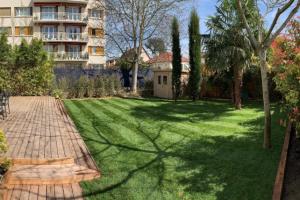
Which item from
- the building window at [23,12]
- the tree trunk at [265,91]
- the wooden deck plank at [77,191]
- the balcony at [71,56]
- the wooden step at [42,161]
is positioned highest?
the building window at [23,12]

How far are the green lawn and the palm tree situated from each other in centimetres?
308

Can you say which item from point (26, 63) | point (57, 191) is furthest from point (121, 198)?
point (26, 63)

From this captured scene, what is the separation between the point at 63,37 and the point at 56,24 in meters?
1.93

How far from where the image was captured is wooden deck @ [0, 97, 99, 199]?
6160mm

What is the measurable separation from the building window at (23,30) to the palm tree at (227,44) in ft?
110

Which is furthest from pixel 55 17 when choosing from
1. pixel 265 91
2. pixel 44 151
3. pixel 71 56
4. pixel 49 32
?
pixel 265 91

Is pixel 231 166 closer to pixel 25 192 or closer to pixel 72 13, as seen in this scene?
pixel 25 192

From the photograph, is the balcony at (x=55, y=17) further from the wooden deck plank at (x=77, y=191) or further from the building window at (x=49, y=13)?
the wooden deck plank at (x=77, y=191)

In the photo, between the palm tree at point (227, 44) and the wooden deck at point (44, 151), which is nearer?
the wooden deck at point (44, 151)

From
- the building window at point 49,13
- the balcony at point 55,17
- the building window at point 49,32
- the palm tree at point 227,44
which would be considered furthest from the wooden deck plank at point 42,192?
the building window at point 49,13

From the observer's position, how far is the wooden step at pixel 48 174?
6.44m

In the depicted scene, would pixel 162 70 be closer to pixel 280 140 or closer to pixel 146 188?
pixel 280 140

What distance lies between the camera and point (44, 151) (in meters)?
8.17

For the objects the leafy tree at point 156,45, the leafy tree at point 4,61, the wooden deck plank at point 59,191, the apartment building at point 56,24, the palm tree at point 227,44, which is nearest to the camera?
the wooden deck plank at point 59,191
